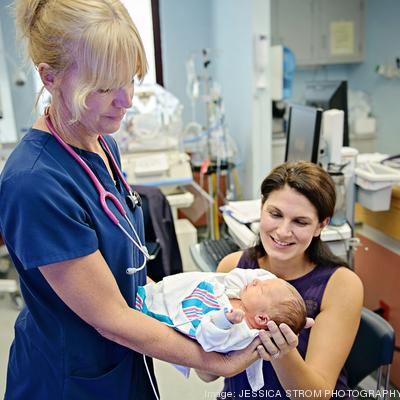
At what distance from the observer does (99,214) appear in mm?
798

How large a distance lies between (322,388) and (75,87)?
0.87 metres

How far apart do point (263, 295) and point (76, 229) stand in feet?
1.50

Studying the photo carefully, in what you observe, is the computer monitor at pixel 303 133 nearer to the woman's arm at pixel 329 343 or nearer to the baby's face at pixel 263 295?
the woman's arm at pixel 329 343

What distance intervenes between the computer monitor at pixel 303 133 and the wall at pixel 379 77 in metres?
2.60

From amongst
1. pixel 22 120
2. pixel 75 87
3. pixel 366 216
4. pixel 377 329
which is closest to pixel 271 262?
pixel 377 329

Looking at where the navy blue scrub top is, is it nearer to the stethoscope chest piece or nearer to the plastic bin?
the stethoscope chest piece

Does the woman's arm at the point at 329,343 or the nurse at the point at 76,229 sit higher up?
the nurse at the point at 76,229

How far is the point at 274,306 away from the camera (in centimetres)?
94

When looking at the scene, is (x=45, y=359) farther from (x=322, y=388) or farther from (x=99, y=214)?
(x=322, y=388)

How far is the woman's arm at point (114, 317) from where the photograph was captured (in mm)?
716

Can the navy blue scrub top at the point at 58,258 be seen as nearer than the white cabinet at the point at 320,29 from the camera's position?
Yes

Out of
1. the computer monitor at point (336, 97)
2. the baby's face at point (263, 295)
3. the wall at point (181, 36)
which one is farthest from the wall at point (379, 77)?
the baby's face at point (263, 295)

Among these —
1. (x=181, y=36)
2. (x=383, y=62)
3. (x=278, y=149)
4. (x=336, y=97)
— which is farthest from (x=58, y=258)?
(x=383, y=62)

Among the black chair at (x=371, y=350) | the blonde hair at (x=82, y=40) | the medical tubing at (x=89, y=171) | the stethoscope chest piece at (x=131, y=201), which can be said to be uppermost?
the blonde hair at (x=82, y=40)
